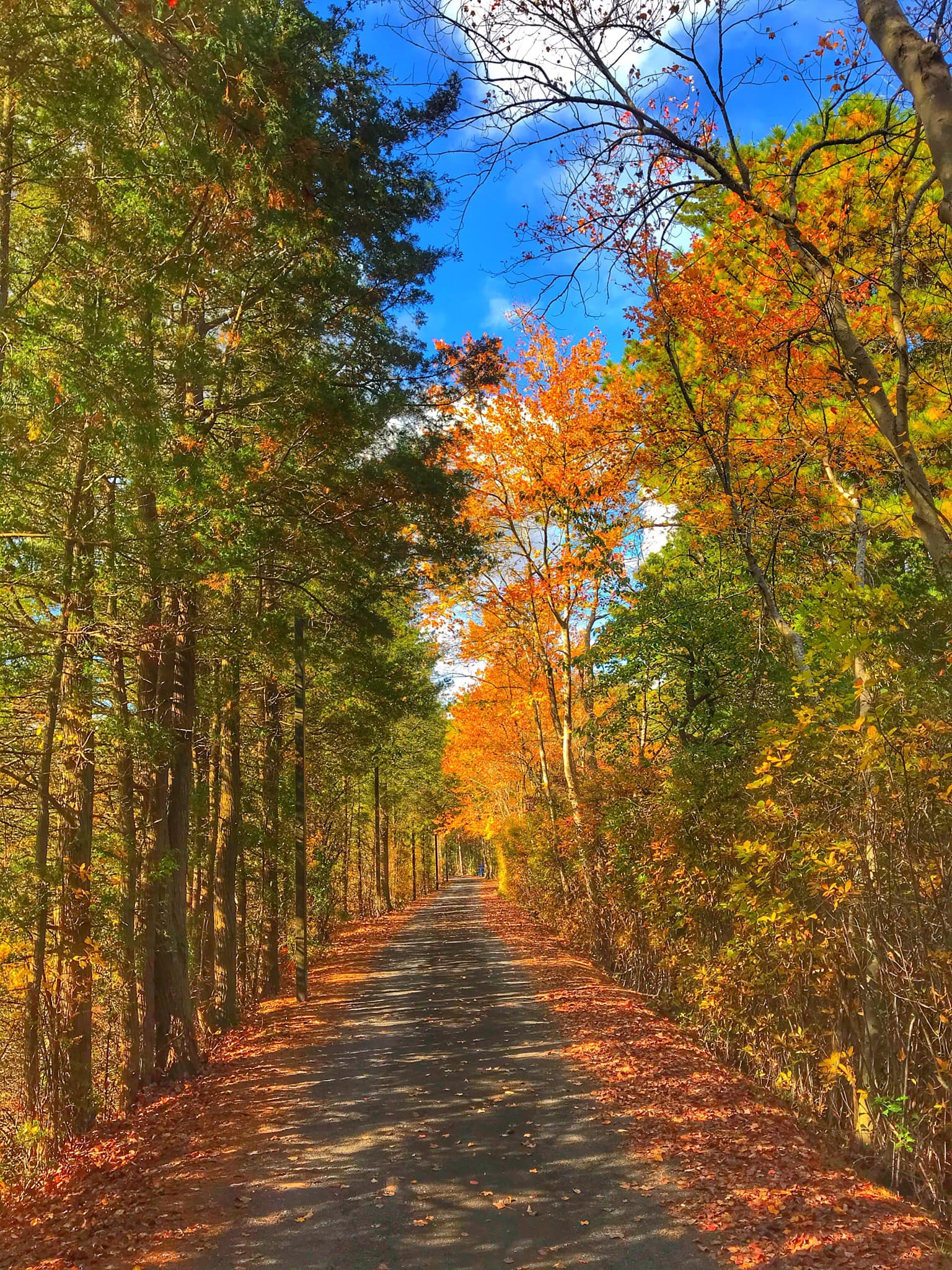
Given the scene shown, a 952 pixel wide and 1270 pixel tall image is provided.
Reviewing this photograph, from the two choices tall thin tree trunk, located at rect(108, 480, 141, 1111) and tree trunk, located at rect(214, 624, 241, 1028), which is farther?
tree trunk, located at rect(214, 624, 241, 1028)

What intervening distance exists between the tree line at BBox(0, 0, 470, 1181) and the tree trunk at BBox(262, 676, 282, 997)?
6.69ft

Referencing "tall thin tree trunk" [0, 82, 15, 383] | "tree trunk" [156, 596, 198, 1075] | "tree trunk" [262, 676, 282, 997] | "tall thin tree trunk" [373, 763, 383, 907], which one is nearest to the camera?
Result: "tall thin tree trunk" [0, 82, 15, 383]

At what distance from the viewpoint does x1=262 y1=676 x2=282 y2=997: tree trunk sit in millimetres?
13523

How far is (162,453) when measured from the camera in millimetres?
6430

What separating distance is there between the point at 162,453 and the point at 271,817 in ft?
28.7

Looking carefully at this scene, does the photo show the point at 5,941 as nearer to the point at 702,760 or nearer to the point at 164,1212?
the point at 164,1212

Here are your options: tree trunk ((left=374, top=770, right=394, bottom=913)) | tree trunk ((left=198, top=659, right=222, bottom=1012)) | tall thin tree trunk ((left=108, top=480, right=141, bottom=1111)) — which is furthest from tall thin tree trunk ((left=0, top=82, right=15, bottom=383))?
tree trunk ((left=374, top=770, right=394, bottom=913))

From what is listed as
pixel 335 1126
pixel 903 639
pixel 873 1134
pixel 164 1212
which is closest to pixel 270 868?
pixel 335 1126

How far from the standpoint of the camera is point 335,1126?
21.0 ft

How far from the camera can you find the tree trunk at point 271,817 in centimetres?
1352

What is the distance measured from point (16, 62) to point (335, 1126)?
8.26 m

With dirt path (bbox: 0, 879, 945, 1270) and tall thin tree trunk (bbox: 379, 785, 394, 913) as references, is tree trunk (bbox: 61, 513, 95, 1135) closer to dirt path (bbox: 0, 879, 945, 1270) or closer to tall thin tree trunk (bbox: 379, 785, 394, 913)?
dirt path (bbox: 0, 879, 945, 1270)

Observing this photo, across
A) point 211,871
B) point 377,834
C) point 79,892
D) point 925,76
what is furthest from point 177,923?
point 377,834

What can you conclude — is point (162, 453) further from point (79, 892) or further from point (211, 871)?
point (211, 871)
